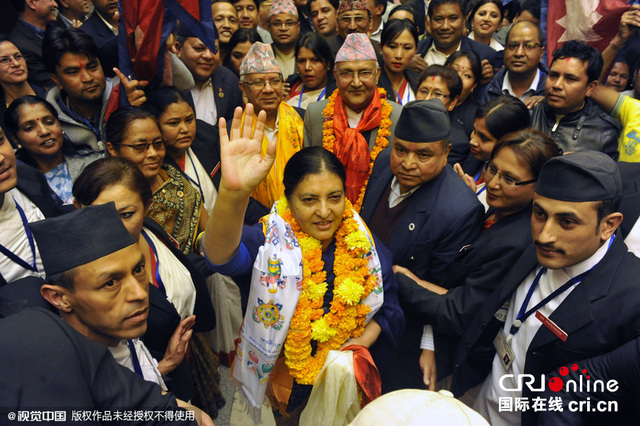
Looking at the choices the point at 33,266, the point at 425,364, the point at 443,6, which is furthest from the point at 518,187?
the point at 443,6

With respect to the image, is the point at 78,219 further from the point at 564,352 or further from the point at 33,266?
the point at 564,352

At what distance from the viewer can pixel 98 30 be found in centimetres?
483

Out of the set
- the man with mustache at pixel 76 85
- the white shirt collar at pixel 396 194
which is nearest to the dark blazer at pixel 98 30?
the man with mustache at pixel 76 85

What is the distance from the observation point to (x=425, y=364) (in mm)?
2617

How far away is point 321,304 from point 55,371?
1.30 m

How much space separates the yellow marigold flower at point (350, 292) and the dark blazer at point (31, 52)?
13.2 feet

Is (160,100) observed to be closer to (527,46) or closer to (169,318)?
(169,318)

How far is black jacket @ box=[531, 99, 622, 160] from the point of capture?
3.22m

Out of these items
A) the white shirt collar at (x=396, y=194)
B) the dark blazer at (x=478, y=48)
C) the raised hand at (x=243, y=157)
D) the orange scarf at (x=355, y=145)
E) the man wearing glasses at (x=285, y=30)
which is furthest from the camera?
the man wearing glasses at (x=285, y=30)

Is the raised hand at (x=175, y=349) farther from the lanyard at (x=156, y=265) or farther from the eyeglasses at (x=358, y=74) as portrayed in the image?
the eyeglasses at (x=358, y=74)

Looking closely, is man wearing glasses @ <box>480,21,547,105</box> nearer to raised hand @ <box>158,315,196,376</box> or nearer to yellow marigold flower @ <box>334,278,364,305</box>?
yellow marigold flower @ <box>334,278,364,305</box>

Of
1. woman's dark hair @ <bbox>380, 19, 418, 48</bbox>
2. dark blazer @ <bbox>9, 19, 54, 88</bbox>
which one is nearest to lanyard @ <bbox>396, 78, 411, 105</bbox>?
woman's dark hair @ <bbox>380, 19, 418, 48</bbox>

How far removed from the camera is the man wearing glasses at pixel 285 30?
5.28 meters

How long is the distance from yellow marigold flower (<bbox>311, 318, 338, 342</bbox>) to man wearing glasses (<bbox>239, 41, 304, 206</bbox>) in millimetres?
1612
